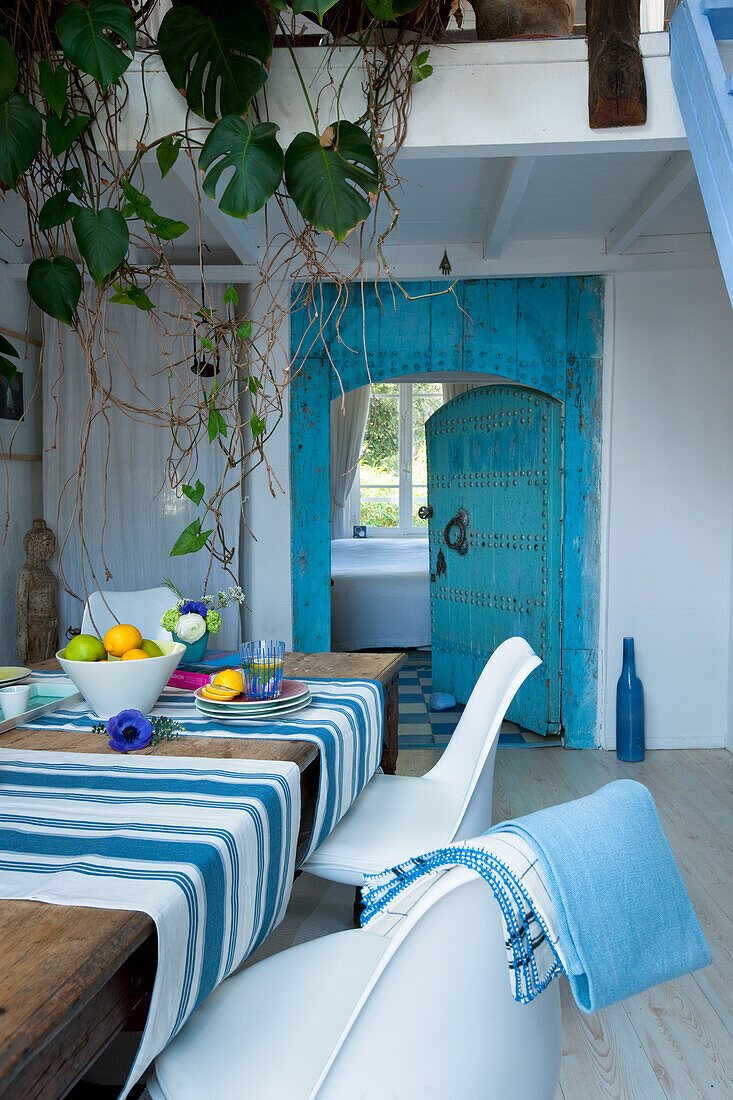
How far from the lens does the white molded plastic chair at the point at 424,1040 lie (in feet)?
2.85

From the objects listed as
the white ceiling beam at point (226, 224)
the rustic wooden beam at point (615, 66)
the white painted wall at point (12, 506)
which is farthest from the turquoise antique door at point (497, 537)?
the white painted wall at point (12, 506)

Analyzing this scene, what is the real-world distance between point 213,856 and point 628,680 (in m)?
3.29

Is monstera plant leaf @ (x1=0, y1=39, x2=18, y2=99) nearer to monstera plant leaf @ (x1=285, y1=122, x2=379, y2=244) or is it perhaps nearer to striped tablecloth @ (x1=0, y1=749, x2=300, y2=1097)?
monstera plant leaf @ (x1=285, y1=122, x2=379, y2=244)

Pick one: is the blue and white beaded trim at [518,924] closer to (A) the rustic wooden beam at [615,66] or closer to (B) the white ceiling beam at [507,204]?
(A) the rustic wooden beam at [615,66]

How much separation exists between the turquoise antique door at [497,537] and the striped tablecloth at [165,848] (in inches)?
121

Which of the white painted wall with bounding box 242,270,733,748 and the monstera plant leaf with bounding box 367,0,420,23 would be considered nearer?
the monstera plant leaf with bounding box 367,0,420,23

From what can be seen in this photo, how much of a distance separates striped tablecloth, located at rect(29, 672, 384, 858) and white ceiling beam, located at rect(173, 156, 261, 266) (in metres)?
1.74

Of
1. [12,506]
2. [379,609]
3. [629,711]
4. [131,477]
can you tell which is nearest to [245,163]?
[131,477]

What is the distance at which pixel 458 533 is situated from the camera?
496 centimetres

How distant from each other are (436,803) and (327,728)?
0.50 meters

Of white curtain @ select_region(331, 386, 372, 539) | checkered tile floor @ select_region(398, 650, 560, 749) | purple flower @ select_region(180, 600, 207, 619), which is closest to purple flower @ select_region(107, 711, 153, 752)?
purple flower @ select_region(180, 600, 207, 619)

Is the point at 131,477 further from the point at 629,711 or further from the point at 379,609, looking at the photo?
the point at 629,711

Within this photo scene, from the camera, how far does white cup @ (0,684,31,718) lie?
1.79 metres

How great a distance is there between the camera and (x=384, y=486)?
30.5 ft
